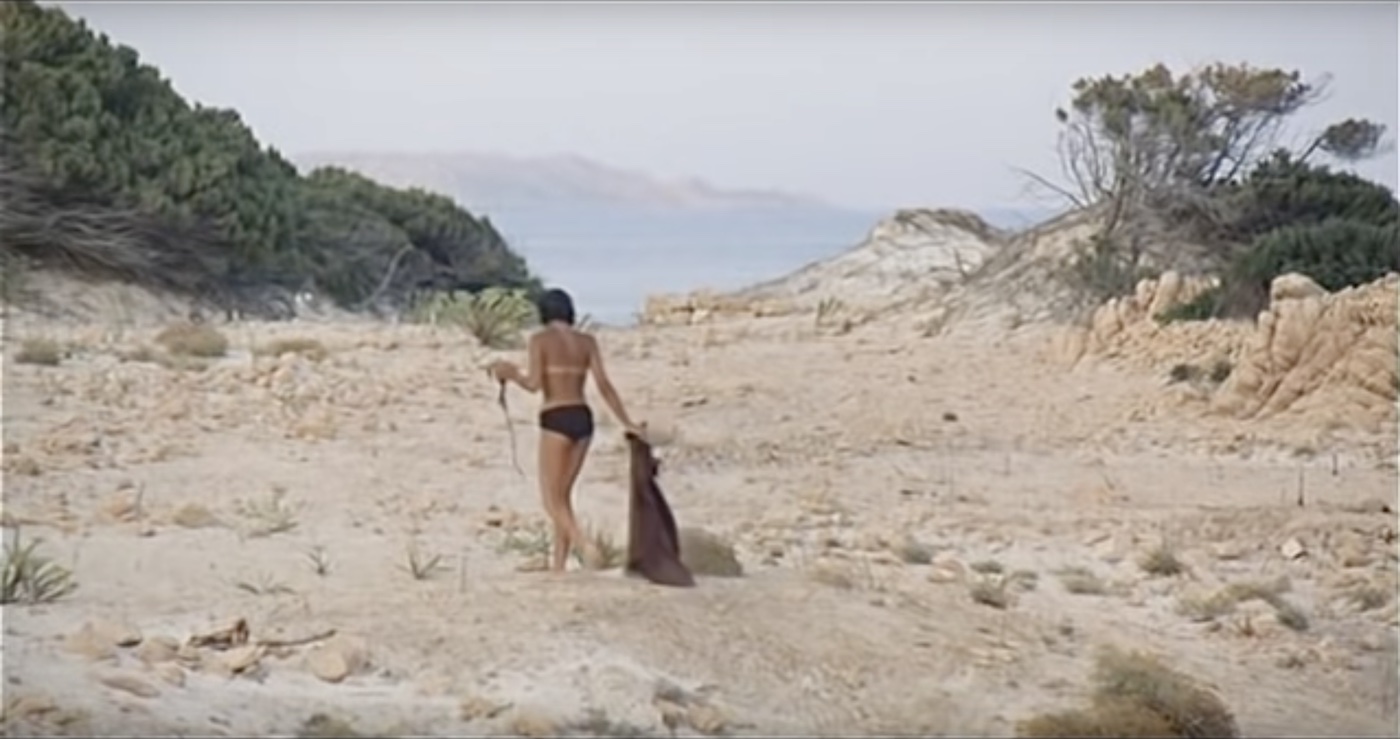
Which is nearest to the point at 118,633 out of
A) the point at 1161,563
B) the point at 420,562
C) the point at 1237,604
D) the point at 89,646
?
the point at 89,646

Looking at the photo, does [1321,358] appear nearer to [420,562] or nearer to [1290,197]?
[1290,197]

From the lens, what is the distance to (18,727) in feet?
12.7

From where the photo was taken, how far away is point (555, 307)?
4203 millimetres

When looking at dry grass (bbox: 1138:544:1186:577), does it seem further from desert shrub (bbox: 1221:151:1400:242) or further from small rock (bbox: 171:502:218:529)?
small rock (bbox: 171:502:218:529)

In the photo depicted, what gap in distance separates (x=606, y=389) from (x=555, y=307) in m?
0.17

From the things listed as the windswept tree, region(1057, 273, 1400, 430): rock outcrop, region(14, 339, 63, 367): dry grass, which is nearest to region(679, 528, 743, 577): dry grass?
region(1057, 273, 1400, 430): rock outcrop

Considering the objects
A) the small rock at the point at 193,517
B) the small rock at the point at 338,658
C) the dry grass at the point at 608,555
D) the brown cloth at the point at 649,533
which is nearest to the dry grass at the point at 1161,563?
the brown cloth at the point at 649,533

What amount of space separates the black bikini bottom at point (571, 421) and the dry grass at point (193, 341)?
62 centimetres

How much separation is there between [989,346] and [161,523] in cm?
153

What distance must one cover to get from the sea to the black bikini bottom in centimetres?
28

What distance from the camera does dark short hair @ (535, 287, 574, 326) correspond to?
421cm

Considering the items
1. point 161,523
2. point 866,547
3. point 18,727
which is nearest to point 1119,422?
point 866,547

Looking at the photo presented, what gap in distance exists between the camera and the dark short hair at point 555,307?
421 centimetres

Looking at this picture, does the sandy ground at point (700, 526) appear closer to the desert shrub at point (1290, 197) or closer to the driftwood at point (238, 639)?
the driftwood at point (238, 639)
